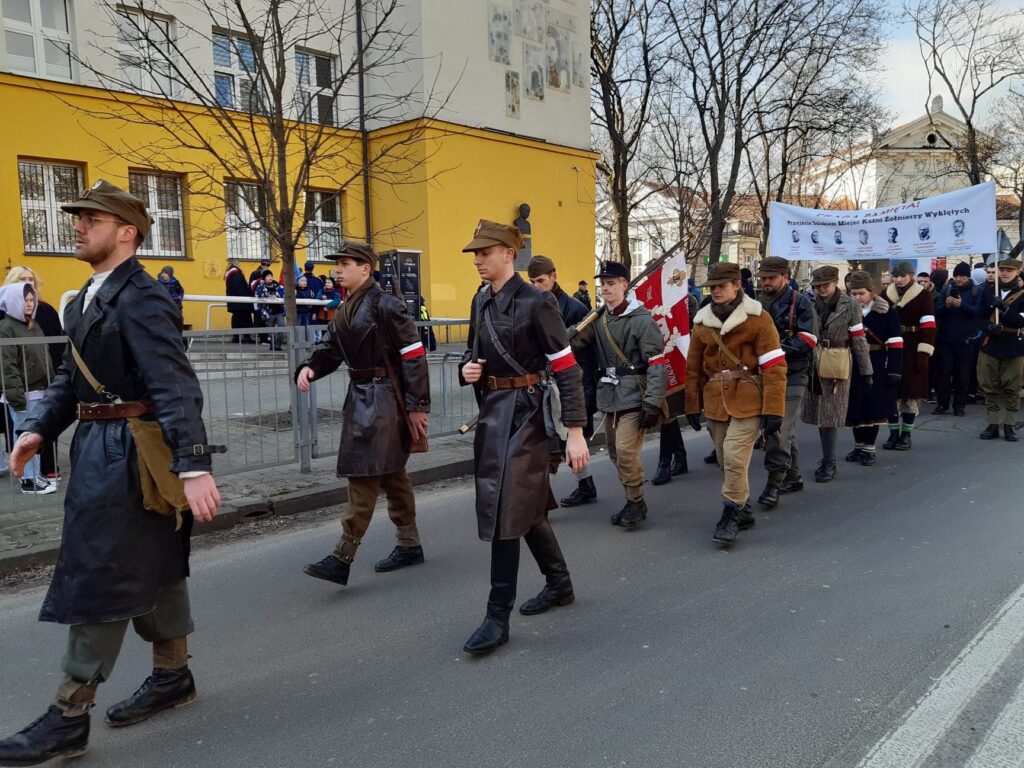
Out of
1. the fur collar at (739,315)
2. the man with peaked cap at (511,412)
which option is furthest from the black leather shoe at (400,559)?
the fur collar at (739,315)

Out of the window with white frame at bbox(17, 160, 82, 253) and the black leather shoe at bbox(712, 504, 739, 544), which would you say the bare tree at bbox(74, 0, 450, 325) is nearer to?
the window with white frame at bbox(17, 160, 82, 253)

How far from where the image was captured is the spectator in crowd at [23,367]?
20.7 ft

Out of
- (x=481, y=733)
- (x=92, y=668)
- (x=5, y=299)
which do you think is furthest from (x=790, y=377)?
(x=5, y=299)

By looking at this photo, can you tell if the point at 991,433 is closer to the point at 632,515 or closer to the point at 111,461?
the point at 632,515

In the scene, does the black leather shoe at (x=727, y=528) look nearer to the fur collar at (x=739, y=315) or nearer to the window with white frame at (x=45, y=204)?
the fur collar at (x=739, y=315)

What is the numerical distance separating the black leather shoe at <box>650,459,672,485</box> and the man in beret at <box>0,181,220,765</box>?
5.24 metres

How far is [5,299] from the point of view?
7027 millimetres

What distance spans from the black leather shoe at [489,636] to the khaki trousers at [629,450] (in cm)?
233

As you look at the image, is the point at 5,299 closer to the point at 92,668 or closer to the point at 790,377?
the point at 92,668

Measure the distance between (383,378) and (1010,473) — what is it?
6090 millimetres

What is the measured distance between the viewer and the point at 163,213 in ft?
59.2

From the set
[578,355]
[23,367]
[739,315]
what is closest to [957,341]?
[739,315]

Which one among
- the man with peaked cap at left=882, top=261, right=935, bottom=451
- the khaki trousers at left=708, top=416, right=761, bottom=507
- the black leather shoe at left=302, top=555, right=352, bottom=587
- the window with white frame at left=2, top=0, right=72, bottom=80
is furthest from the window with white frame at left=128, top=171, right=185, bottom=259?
the khaki trousers at left=708, top=416, right=761, bottom=507

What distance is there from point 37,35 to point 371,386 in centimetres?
1525
